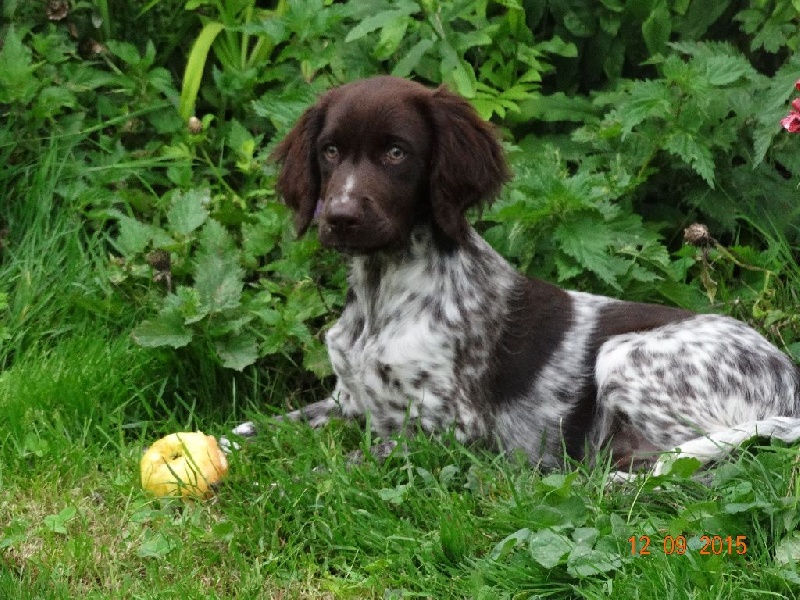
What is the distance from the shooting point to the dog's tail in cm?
365

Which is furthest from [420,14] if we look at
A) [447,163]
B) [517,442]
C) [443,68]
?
[517,442]

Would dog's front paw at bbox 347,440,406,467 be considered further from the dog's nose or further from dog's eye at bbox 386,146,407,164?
dog's eye at bbox 386,146,407,164

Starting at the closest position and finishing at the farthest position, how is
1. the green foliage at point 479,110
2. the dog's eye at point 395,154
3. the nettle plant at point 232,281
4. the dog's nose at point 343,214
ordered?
the dog's nose at point 343,214 → the dog's eye at point 395,154 → the nettle plant at point 232,281 → the green foliage at point 479,110

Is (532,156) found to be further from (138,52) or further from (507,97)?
(138,52)

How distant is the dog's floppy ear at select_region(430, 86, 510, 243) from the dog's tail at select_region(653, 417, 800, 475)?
0.98 m

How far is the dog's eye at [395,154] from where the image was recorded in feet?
12.9

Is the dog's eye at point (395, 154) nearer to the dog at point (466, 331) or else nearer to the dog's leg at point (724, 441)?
the dog at point (466, 331)

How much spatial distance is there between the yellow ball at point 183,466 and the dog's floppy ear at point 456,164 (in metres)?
1.01

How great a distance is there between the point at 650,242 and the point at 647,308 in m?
0.57

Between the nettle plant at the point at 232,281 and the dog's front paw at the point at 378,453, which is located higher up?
the nettle plant at the point at 232,281

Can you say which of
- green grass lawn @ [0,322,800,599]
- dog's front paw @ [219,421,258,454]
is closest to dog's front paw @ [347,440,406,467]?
green grass lawn @ [0,322,800,599]

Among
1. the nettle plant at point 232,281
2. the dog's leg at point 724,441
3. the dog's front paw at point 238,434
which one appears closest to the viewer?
the dog's leg at point 724,441

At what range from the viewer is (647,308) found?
14.5 feet
